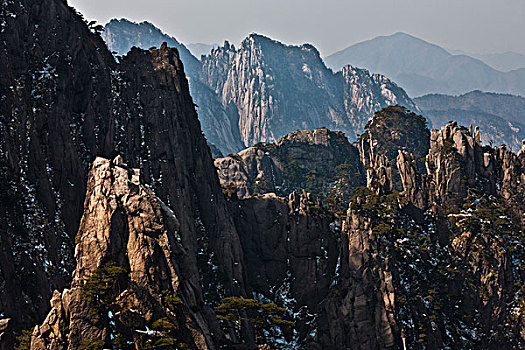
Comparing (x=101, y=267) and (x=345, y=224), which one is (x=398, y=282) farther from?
(x=101, y=267)

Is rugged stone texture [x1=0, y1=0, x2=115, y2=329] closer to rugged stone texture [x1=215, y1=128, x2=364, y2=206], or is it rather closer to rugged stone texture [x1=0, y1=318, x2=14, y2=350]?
rugged stone texture [x1=0, y1=318, x2=14, y2=350]

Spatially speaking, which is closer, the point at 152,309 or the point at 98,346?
the point at 98,346

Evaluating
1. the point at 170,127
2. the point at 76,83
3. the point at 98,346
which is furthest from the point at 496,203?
the point at 98,346

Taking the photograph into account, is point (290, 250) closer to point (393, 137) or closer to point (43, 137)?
point (43, 137)

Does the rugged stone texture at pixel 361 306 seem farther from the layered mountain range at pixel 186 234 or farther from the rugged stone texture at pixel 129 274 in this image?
the rugged stone texture at pixel 129 274

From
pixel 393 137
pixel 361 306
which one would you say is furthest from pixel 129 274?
pixel 393 137

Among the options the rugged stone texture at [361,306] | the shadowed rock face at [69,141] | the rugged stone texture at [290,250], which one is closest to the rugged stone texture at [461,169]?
the rugged stone texture at [290,250]
